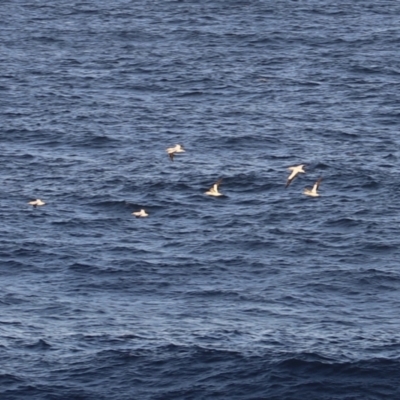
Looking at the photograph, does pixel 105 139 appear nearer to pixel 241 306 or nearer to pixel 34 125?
pixel 34 125

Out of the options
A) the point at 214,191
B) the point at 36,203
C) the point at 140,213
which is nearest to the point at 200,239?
the point at 214,191

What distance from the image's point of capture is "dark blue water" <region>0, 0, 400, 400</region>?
402 feet

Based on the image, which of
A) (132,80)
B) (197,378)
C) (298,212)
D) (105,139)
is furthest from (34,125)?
(197,378)

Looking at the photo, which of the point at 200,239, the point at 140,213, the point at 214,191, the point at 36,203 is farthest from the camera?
the point at 36,203

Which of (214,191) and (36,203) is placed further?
(36,203)

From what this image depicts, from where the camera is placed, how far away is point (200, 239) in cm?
14862

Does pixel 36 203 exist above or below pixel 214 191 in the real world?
below

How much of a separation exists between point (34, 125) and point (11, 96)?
13906 millimetres

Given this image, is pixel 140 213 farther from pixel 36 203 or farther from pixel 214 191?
pixel 36 203

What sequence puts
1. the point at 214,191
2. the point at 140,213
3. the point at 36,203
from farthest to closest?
the point at 36,203
the point at 140,213
the point at 214,191

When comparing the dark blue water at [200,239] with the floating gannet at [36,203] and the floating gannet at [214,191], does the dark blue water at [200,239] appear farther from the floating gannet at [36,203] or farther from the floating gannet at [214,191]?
the floating gannet at [214,191]

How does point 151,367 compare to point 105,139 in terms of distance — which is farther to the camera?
point 105,139

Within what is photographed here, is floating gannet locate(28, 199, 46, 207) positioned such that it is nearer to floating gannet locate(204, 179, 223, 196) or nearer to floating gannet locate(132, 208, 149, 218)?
floating gannet locate(132, 208, 149, 218)

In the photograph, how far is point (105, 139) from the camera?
175250 millimetres
